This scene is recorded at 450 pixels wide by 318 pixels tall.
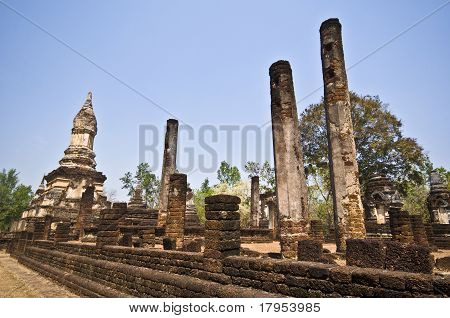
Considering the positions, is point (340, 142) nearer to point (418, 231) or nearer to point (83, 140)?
point (418, 231)

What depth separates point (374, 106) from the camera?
82.6 feet

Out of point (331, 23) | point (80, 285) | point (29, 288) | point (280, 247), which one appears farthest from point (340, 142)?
point (29, 288)

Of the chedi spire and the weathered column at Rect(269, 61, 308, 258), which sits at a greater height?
the chedi spire

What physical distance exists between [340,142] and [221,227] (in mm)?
5306

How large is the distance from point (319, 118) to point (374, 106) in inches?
181

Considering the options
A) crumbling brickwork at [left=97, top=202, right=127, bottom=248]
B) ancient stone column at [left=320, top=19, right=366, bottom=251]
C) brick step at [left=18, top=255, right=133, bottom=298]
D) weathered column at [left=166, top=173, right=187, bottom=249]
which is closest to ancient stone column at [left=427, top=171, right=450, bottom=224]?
ancient stone column at [left=320, top=19, right=366, bottom=251]

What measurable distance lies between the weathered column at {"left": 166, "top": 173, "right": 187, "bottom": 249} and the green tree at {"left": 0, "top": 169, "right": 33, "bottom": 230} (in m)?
44.5

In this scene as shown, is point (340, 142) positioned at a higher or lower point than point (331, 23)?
lower

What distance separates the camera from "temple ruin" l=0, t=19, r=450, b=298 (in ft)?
10.6

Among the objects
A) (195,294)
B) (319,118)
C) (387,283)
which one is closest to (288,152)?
(195,294)

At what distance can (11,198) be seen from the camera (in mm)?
48000

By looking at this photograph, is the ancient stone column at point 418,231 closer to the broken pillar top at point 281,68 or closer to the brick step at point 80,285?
the broken pillar top at point 281,68

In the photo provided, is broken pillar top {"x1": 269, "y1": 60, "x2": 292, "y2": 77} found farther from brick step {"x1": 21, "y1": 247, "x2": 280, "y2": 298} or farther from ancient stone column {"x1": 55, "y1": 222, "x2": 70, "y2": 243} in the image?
ancient stone column {"x1": 55, "y1": 222, "x2": 70, "y2": 243}

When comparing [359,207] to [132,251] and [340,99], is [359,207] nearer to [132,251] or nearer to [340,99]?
[340,99]
